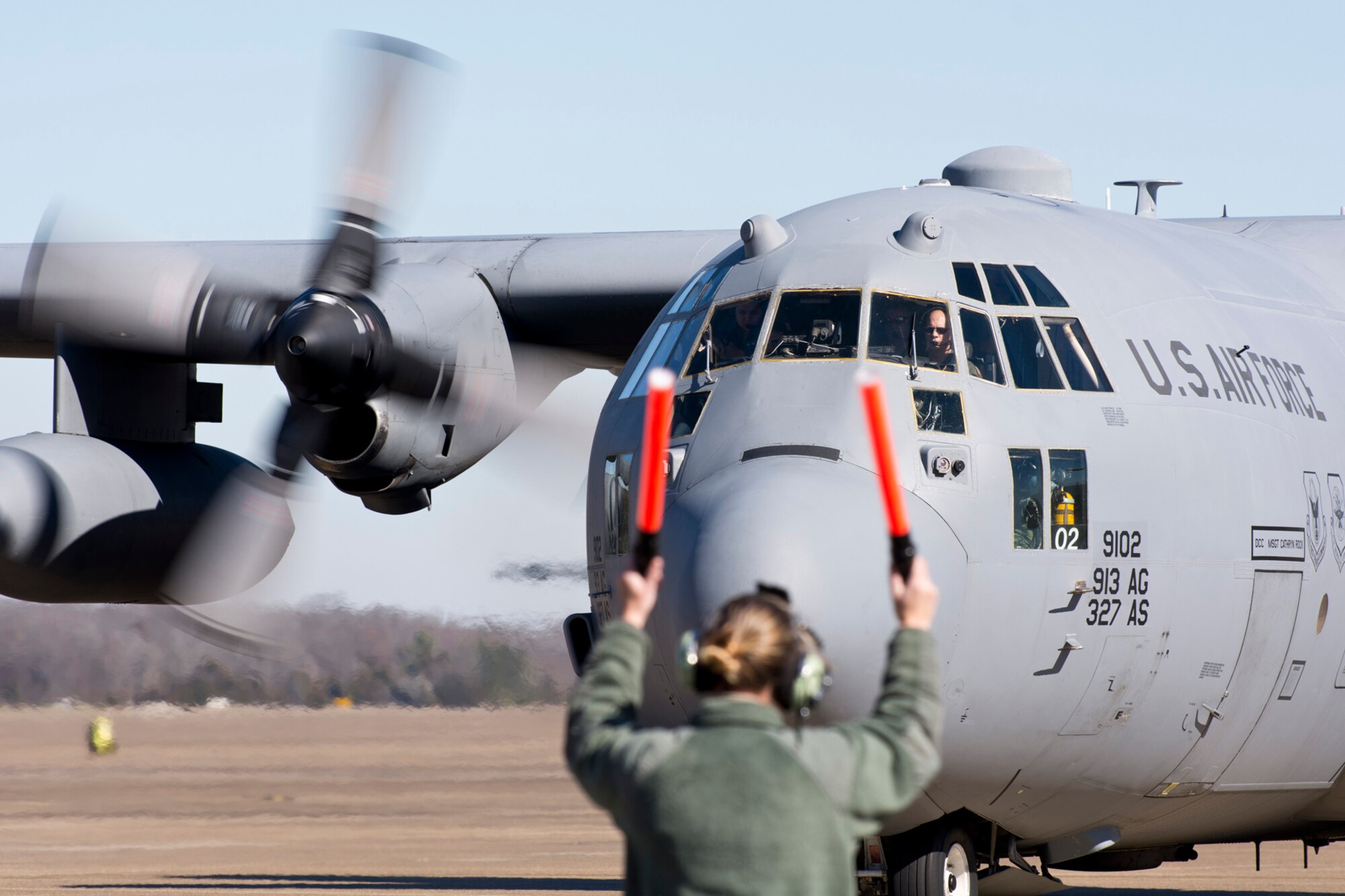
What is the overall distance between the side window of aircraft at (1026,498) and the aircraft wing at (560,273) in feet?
19.0

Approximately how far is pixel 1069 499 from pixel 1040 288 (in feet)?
3.37

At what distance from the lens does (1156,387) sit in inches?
321

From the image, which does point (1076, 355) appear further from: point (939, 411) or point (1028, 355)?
point (939, 411)

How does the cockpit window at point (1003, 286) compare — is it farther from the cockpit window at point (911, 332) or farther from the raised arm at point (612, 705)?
the raised arm at point (612, 705)

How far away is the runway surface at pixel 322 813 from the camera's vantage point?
14.6 metres

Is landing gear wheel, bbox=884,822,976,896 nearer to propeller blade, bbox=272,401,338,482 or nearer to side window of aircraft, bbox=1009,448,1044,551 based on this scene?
side window of aircraft, bbox=1009,448,1044,551

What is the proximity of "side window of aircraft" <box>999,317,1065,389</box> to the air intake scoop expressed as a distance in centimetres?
267

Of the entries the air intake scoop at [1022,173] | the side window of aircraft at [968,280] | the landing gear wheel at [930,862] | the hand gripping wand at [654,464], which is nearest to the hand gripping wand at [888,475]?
the hand gripping wand at [654,464]

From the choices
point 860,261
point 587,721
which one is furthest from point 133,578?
point 587,721

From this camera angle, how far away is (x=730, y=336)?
8.12m

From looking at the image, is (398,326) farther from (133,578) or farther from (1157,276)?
(1157,276)

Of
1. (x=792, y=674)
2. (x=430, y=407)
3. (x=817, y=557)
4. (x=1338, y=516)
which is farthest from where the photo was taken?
(x=430, y=407)

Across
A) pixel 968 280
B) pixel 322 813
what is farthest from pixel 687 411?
pixel 322 813

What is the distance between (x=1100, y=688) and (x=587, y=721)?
429cm
